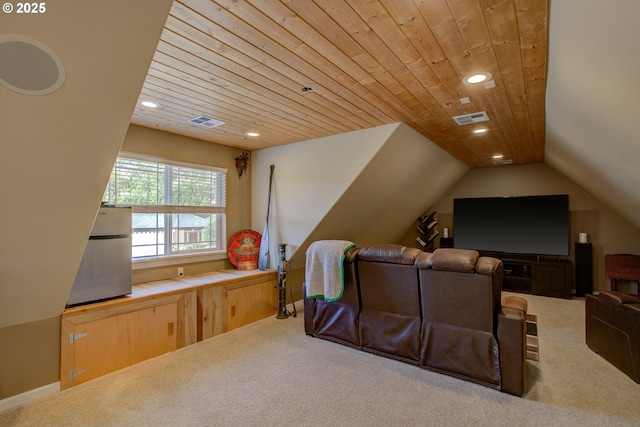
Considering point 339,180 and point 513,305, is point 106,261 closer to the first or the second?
point 339,180

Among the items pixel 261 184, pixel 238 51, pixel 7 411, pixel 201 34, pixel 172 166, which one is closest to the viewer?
pixel 201 34

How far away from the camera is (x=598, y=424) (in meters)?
2.00

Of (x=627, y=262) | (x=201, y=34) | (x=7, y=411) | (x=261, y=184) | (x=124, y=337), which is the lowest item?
(x=7, y=411)

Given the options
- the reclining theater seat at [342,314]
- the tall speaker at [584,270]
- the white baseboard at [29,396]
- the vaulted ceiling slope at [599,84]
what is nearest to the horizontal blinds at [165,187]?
the white baseboard at [29,396]

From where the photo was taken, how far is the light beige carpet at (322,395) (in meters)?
2.07

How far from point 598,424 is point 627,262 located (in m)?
4.09

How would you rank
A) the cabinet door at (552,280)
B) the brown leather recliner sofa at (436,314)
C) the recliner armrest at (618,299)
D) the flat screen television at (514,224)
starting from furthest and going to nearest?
the flat screen television at (514,224), the cabinet door at (552,280), the recliner armrest at (618,299), the brown leather recliner sofa at (436,314)

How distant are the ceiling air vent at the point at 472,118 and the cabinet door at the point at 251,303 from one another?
3130mm

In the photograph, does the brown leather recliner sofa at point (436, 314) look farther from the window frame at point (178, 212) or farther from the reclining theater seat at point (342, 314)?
the window frame at point (178, 212)

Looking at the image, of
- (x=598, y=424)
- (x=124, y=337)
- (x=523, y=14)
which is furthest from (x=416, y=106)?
(x=124, y=337)

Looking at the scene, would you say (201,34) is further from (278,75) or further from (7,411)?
(7,411)

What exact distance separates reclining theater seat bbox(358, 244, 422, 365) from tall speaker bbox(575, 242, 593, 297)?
4234 mm

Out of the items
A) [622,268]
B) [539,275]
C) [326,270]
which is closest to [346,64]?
[326,270]

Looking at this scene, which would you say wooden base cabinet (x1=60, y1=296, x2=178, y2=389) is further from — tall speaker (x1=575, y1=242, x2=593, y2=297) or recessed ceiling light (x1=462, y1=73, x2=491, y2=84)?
tall speaker (x1=575, y1=242, x2=593, y2=297)
